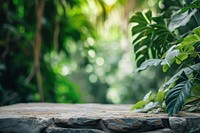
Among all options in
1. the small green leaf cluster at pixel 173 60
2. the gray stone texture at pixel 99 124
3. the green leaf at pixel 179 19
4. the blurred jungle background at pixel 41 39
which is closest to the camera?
the gray stone texture at pixel 99 124

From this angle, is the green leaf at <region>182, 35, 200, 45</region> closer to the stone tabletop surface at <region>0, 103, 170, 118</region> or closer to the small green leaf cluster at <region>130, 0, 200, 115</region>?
the small green leaf cluster at <region>130, 0, 200, 115</region>

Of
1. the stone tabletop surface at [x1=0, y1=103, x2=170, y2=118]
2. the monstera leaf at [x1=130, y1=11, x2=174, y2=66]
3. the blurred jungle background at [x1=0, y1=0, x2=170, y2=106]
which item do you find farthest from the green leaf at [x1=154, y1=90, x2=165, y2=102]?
the blurred jungle background at [x1=0, y1=0, x2=170, y2=106]

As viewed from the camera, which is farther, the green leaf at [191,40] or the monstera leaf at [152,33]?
the monstera leaf at [152,33]

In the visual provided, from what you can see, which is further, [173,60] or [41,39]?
[41,39]

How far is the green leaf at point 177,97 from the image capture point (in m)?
Result: 1.64

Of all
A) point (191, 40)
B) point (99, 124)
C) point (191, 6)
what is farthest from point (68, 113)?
point (191, 6)

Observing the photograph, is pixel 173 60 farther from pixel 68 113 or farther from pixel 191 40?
pixel 68 113

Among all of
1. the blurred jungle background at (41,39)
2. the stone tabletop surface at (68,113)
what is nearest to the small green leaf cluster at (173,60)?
the stone tabletop surface at (68,113)

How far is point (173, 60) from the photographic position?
178cm

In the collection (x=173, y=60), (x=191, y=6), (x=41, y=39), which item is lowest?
(x=173, y=60)

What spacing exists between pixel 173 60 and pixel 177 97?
195mm

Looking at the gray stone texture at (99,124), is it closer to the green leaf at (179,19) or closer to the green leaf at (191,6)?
the green leaf at (191,6)

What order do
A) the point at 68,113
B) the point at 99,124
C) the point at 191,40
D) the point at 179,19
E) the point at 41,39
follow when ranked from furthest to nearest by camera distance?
the point at 41,39, the point at 179,19, the point at 68,113, the point at 191,40, the point at 99,124

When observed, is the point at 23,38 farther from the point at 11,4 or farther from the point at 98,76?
the point at 98,76
